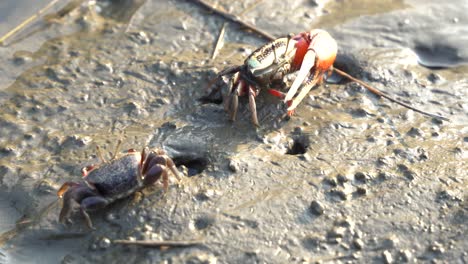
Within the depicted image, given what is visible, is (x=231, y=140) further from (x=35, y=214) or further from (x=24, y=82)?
(x=24, y=82)

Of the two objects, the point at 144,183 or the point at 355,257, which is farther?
the point at 144,183

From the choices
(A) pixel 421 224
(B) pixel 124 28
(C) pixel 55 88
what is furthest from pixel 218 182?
(B) pixel 124 28

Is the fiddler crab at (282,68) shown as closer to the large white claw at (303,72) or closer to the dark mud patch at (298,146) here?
the large white claw at (303,72)

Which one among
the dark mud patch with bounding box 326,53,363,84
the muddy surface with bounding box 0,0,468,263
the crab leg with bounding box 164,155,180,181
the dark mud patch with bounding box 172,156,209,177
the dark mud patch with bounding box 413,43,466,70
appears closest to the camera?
the muddy surface with bounding box 0,0,468,263

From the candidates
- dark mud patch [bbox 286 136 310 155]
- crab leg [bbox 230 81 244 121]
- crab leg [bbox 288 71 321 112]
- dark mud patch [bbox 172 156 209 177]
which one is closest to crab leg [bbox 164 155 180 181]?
dark mud patch [bbox 172 156 209 177]

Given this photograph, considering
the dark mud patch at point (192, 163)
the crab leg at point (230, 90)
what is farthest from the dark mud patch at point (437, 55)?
the dark mud patch at point (192, 163)

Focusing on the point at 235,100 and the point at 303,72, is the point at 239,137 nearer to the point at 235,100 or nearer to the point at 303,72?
the point at 235,100

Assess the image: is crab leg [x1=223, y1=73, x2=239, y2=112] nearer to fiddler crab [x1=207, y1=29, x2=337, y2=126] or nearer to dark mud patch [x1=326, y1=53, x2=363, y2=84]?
fiddler crab [x1=207, y1=29, x2=337, y2=126]
